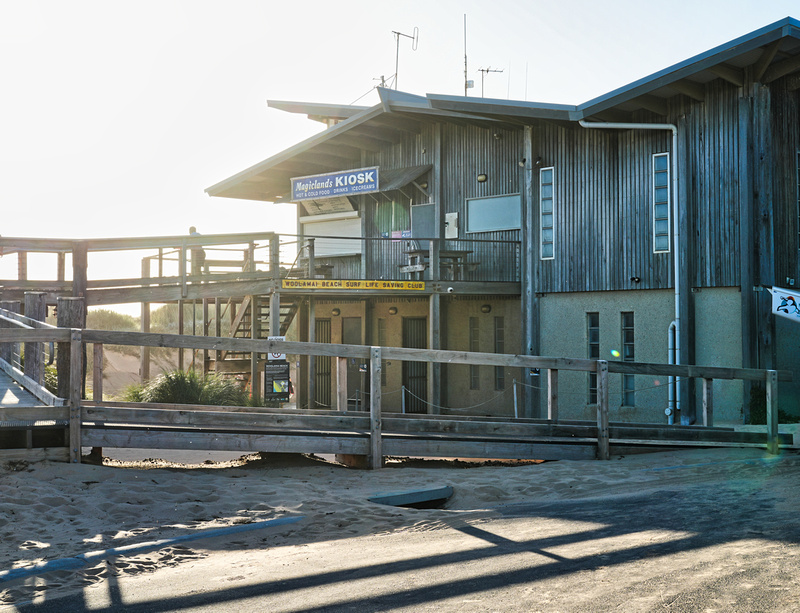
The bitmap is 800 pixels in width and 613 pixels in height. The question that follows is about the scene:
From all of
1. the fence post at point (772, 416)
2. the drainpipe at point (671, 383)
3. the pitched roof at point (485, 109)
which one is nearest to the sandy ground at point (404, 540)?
the fence post at point (772, 416)

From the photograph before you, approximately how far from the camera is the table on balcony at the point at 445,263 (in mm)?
18484

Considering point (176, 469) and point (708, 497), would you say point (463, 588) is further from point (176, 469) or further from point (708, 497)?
point (176, 469)

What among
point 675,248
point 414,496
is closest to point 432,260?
point 675,248

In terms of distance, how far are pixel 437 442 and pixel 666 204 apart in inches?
355

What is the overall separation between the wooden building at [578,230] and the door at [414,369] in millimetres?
63

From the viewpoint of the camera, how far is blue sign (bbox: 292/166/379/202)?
71.5 feet

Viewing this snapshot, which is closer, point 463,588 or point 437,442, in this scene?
point 463,588

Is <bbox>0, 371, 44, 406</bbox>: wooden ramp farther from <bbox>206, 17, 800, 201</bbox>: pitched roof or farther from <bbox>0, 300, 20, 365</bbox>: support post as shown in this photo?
<bbox>206, 17, 800, 201</bbox>: pitched roof

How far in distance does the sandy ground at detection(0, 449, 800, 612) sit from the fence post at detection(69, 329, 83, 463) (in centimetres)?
28

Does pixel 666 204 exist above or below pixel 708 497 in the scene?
above

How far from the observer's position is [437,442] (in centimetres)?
909

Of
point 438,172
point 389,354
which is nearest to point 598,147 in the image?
point 438,172

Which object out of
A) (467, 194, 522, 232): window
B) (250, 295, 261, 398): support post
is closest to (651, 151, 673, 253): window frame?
(467, 194, 522, 232): window

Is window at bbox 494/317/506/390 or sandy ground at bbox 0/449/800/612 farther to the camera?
window at bbox 494/317/506/390
